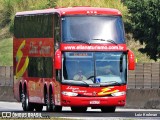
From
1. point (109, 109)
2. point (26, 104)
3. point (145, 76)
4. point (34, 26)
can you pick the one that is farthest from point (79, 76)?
point (145, 76)

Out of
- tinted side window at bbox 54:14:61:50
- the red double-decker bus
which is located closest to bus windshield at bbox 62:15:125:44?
the red double-decker bus

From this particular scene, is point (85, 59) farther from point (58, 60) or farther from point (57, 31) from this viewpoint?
point (57, 31)

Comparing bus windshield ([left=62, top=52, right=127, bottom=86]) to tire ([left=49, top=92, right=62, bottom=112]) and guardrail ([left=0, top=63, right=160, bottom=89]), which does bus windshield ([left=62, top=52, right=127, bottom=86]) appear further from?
guardrail ([left=0, top=63, right=160, bottom=89])

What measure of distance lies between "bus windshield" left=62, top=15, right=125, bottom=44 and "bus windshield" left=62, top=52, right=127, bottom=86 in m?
0.57

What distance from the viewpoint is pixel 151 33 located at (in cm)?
5947

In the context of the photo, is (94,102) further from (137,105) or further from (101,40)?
(137,105)

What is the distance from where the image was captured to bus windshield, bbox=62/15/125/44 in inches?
1592

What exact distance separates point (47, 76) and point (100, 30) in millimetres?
3201

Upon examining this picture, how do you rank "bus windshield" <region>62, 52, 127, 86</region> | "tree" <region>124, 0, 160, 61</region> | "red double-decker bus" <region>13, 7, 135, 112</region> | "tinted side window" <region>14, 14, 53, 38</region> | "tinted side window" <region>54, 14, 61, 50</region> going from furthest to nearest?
"tree" <region>124, 0, 160, 61</region>
"tinted side window" <region>14, 14, 53, 38</region>
"tinted side window" <region>54, 14, 61, 50</region>
"bus windshield" <region>62, 52, 127, 86</region>
"red double-decker bus" <region>13, 7, 135, 112</region>

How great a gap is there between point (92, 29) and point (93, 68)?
1.49 m

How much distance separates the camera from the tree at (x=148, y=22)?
59.2 metres

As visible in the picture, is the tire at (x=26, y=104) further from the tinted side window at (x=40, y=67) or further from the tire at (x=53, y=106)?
the tire at (x=53, y=106)

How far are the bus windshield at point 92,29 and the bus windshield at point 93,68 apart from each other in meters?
0.57

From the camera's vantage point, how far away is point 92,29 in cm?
4075
